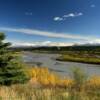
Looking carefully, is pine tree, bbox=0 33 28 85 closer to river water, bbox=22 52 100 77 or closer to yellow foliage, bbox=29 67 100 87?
yellow foliage, bbox=29 67 100 87

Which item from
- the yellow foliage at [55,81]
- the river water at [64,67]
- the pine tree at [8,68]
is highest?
the pine tree at [8,68]

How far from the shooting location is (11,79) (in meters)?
16.1

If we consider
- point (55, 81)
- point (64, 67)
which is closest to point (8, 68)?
point (55, 81)

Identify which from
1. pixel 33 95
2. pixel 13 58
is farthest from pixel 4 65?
pixel 33 95

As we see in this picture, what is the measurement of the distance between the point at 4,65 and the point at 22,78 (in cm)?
132

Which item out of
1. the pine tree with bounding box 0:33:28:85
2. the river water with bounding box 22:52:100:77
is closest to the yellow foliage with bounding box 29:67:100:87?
the river water with bounding box 22:52:100:77

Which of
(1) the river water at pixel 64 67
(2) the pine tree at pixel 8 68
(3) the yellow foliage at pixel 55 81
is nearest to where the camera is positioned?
(2) the pine tree at pixel 8 68

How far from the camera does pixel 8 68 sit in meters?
16.5

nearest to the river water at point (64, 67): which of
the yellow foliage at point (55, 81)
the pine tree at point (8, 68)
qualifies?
the yellow foliage at point (55, 81)

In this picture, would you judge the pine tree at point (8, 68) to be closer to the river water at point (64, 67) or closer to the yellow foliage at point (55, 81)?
the yellow foliage at point (55, 81)

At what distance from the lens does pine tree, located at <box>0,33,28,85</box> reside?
16.1 meters

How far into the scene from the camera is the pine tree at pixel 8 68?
16.1 metres

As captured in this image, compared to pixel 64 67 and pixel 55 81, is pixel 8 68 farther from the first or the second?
pixel 64 67

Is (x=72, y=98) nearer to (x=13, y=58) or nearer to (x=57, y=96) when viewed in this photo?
(x=57, y=96)
